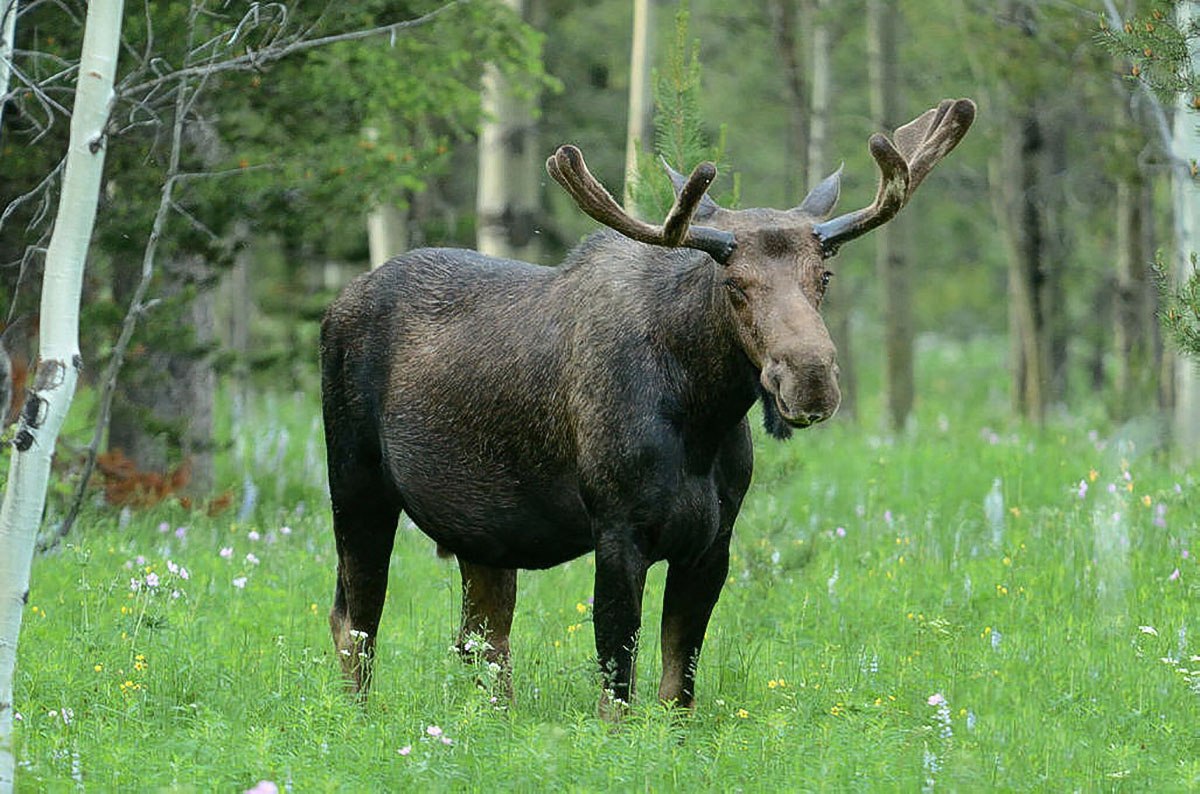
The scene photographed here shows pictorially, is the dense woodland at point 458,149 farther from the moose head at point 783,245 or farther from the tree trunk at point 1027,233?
Answer: the moose head at point 783,245

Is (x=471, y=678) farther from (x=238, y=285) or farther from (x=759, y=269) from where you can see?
(x=238, y=285)

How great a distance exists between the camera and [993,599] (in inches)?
345

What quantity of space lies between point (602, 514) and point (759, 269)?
108 cm

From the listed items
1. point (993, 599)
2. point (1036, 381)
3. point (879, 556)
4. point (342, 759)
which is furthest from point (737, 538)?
point (1036, 381)

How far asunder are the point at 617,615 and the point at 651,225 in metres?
1.44

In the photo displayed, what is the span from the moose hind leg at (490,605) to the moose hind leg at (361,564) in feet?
1.23

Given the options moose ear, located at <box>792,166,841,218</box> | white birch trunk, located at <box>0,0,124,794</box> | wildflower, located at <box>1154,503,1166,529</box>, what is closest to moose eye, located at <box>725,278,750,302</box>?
moose ear, located at <box>792,166,841,218</box>

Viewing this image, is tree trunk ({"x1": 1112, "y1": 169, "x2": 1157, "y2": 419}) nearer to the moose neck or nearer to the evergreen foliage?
the evergreen foliage

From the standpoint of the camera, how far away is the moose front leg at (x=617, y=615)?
6203 millimetres

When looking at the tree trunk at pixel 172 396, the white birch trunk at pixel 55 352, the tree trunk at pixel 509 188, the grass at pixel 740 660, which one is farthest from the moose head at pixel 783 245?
the tree trunk at pixel 509 188

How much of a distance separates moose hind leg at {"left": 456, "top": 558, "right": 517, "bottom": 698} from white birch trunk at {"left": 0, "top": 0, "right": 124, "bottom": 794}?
8.37 feet

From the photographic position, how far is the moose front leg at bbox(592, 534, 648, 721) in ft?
20.4

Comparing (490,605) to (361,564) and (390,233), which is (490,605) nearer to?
(361,564)

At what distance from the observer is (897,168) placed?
5.98m
